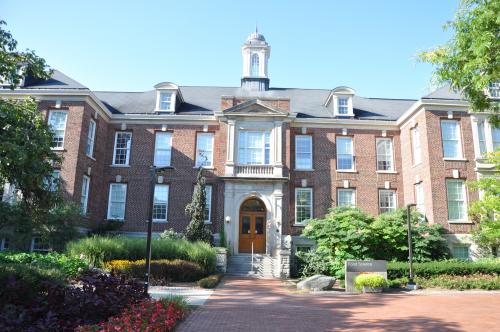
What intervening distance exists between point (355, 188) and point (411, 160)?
12.5 ft

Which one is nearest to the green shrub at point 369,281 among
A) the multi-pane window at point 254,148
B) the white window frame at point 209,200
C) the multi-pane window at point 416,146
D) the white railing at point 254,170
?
the white railing at point 254,170

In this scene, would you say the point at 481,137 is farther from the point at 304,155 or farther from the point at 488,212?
the point at 304,155

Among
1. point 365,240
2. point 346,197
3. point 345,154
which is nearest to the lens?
point 365,240

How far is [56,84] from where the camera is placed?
23.9m

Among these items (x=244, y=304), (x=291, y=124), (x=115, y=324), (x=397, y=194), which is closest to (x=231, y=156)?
(x=291, y=124)

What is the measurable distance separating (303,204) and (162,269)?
1130 centimetres

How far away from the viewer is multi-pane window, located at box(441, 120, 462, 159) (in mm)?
23297

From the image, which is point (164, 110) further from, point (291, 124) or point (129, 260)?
point (129, 260)

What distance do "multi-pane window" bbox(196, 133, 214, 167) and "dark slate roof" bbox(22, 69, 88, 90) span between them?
7542 mm

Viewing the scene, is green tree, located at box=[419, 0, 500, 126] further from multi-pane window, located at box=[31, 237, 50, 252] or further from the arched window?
the arched window

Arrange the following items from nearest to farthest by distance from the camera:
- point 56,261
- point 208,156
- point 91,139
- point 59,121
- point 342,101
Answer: point 56,261 < point 59,121 < point 91,139 < point 208,156 < point 342,101

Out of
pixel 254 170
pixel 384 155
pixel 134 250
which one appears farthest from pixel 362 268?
pixel 384 155

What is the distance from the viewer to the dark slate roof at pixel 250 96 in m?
27.4

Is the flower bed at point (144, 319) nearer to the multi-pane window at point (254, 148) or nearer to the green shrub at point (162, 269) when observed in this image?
the green shrub at point (162, 269)
